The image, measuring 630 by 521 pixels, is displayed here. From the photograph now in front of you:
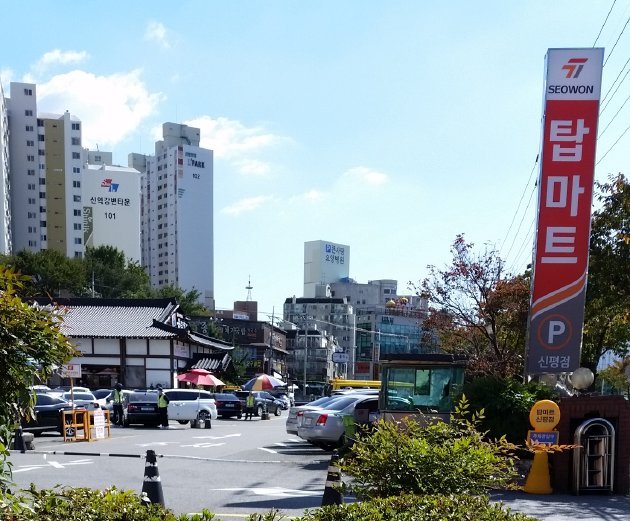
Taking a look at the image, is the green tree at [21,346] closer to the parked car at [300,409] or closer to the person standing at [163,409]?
the parked car at [300,409]

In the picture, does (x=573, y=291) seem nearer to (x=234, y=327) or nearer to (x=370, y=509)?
(x=370, y=509)

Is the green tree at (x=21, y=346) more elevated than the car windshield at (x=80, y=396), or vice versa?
the green tree at (x=21, y=346)

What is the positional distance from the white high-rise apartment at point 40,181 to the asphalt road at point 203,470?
107673mm

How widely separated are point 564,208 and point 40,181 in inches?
4767

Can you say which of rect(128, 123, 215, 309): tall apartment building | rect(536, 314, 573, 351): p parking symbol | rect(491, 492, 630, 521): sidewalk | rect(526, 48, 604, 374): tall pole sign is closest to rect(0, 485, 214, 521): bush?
rect(491, 492, 630, 521): sidewalk

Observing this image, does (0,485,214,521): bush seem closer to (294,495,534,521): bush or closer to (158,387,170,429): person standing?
(294,495,534,521): bush

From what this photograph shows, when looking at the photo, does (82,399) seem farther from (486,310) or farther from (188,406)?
(486,310)

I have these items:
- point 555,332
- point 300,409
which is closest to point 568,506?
point 555,332

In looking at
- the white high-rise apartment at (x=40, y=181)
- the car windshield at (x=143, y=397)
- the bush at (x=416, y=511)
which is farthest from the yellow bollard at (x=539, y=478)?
the white high-rise apartment at (x=40, y=181)

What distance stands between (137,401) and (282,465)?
50.1 feet

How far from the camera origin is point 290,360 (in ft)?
399

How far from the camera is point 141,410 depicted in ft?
101

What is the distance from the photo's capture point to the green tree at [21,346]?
4461 millimetres

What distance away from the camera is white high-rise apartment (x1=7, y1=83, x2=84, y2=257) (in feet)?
415
